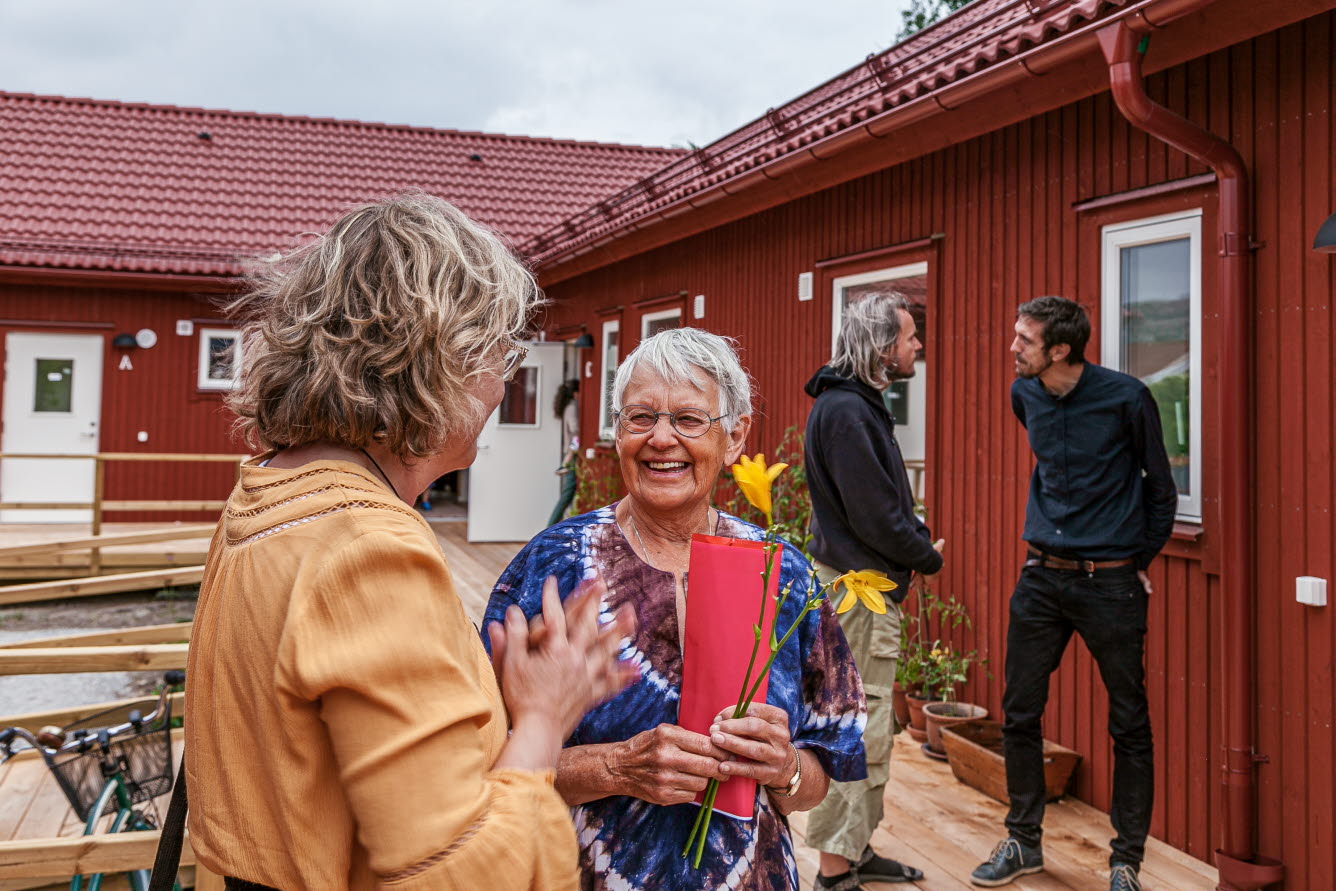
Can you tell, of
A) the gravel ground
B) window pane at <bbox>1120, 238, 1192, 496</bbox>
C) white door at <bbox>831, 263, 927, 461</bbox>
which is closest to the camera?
window pane at <bbox>1120, 238, 1192, 496</bbox>

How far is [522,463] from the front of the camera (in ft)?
37.1

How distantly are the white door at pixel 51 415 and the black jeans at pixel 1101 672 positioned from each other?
11.7m

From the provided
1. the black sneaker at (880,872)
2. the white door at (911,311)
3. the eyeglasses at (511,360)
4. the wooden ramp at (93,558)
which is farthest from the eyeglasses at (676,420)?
the wooden ramp at (93,558)

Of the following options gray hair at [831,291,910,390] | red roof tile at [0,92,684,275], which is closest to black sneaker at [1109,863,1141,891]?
gray hair at [831,291,910,390]

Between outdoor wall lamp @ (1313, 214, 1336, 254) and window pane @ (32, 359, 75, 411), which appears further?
window pane @ (32, 359, 75, 411)

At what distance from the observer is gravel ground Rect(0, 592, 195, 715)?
20.8 feet

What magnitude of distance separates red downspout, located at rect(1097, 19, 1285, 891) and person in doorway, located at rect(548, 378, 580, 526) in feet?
24.3

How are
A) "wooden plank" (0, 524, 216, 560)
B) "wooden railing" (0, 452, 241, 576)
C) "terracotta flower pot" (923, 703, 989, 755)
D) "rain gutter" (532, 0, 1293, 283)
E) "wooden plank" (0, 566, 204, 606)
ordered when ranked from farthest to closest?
1. "wooden railing" (0, 452, 241, 576)
2. "wooden plank" (0, 524, 216, 560)
3. "wooden plank" (0, 566, 204, 606)
4. "terracotta flower pot" (923, 703, 989, 755)
5. "rain gutter" (532, 0, 1293, 283)

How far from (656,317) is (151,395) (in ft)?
23.2

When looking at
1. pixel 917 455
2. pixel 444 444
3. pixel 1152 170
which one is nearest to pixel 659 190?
pixel 917 455

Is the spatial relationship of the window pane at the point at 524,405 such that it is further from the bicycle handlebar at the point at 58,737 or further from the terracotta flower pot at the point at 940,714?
the bicycle handlebar at the point at 58,737

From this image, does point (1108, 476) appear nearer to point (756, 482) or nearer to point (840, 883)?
point (840, 883)

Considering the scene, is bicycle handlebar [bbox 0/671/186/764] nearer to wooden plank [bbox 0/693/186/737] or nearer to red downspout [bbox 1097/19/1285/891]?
wooden plank [bbox 0/693/186/737]

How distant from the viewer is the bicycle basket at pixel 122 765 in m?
3.10
